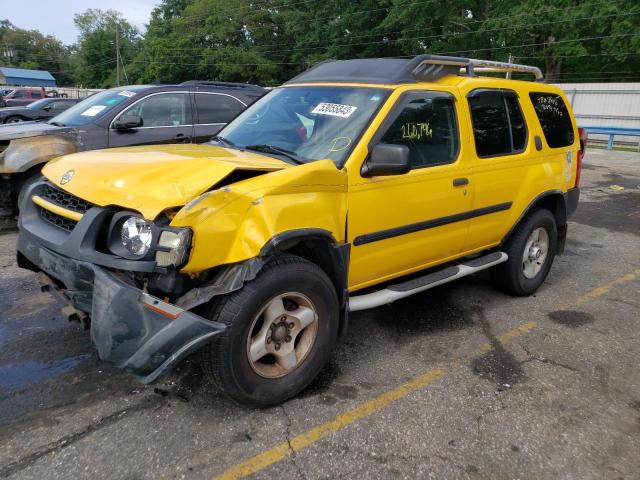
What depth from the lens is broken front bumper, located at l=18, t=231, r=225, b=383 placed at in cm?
249

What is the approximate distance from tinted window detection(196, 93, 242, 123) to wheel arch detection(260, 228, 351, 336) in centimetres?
495

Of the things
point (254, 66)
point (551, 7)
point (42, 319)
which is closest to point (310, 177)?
point (42, 319)

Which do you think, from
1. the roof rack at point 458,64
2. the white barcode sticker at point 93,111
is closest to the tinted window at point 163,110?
the white barcode sticker at point 93,111

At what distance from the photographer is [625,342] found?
4059 millimetres

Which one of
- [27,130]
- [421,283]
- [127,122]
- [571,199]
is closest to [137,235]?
[421,283]

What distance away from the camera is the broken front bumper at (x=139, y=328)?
2.49 meters

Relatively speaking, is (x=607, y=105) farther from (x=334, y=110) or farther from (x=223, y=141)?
(x=223, y=141)

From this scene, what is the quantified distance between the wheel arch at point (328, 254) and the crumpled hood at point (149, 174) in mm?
459

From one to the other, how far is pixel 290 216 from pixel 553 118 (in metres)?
3.38

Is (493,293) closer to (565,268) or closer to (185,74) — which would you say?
(565,268)

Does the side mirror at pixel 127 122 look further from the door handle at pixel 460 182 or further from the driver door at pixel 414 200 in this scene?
the door handle at pixel 460 182

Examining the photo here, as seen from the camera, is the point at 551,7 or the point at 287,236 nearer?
the point at 287,236

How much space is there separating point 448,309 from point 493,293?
2.37 ft

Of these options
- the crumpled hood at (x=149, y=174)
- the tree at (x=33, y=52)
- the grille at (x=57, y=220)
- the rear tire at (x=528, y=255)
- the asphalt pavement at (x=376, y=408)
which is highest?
the tree at (x=33, y=52)
